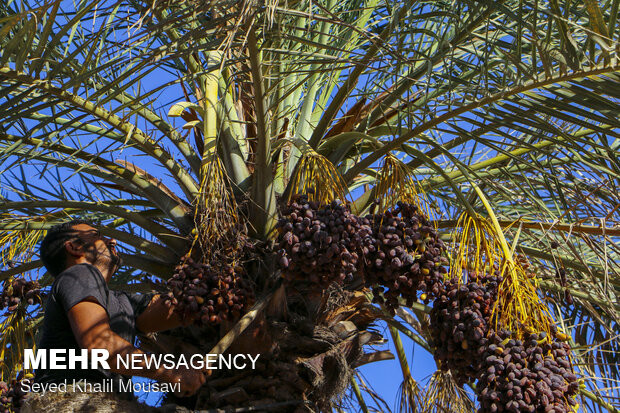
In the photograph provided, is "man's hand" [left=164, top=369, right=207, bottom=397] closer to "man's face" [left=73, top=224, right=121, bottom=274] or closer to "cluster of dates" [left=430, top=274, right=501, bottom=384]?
"man's face" [left=73, top=224, right=121, bottom=274]

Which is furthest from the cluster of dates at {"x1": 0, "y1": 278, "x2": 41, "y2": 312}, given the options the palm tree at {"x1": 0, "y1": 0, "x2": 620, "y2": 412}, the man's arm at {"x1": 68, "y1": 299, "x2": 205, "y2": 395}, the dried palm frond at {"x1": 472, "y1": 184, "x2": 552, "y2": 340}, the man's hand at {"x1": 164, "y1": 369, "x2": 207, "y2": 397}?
the dried palm frond at {"x1": 472, "y1": 184, "x2": 552, "y2": 340}

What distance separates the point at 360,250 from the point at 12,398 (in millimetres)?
1811

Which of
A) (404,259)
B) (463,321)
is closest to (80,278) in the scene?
(404,259)

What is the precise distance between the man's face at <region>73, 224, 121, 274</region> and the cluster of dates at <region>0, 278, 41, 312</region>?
65cm

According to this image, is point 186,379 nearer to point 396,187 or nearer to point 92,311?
point 92,311

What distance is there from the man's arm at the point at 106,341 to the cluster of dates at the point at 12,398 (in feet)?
3.19

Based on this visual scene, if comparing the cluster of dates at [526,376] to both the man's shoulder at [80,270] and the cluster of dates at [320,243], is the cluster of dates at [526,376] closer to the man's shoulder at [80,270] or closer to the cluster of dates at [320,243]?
the cluster of dates at [320,243]

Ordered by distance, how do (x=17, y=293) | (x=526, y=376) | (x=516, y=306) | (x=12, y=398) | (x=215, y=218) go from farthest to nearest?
1. (x=17, y=293)
2. (x=12, y=398)
3. (x=215, y=218)
4. (x=516, y=306)
5. (x=526, y=376)

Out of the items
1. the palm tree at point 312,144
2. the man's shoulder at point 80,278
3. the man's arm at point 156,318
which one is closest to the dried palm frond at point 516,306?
the palm tree at point 312,144

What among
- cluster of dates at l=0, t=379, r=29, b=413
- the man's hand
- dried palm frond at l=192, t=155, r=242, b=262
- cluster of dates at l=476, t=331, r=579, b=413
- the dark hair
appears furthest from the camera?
cluster of dates at l=0, t=379, r=29, b=413

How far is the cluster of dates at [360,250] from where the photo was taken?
2.49 meters

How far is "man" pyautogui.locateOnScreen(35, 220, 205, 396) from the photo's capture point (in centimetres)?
259

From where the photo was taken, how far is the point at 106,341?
256 centimetres

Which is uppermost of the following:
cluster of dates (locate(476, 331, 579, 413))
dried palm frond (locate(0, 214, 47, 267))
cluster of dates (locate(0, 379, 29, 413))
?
dried palm frond (locate(0, 214, 47, 267))
